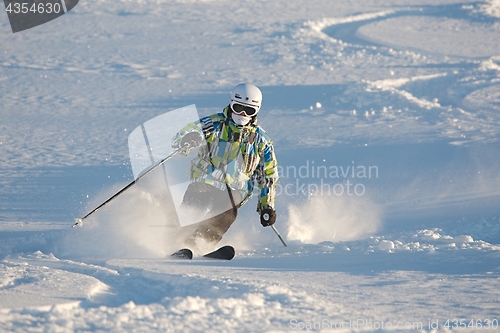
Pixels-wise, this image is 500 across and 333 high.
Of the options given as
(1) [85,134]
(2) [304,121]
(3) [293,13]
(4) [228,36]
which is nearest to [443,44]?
(3) [293,13]

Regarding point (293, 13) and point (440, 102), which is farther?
point (293, 13)

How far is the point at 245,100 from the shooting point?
593 centimetres

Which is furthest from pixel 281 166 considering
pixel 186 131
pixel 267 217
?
pixel 186 131

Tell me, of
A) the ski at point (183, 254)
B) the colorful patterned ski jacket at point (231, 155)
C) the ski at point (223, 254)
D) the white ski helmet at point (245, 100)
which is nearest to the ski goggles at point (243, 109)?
the white ski helmet at point (245, 100)

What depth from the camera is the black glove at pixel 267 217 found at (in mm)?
6016

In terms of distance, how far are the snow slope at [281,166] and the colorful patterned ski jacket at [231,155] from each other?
66 cm

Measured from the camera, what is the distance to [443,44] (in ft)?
54.7

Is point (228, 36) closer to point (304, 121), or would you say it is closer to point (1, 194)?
point (304, 121)

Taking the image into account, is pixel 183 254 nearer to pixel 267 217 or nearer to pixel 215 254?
pixel 215 254

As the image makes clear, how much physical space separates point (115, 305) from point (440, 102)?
9.64 meters

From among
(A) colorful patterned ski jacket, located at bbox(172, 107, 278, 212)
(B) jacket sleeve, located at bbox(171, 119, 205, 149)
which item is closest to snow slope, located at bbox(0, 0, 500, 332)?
(A) colorful patterned ski jacket, located at bbox(172, 107, 278, 212)

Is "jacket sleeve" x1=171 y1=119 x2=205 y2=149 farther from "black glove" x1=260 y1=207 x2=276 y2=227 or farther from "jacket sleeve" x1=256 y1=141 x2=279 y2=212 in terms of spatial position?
"black glove" x1=260 y1=207 x2=276 y2=227

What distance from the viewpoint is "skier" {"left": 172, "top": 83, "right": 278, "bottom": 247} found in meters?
6.10

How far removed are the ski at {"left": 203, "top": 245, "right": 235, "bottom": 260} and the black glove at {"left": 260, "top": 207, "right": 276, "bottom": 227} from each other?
16.6 inches
